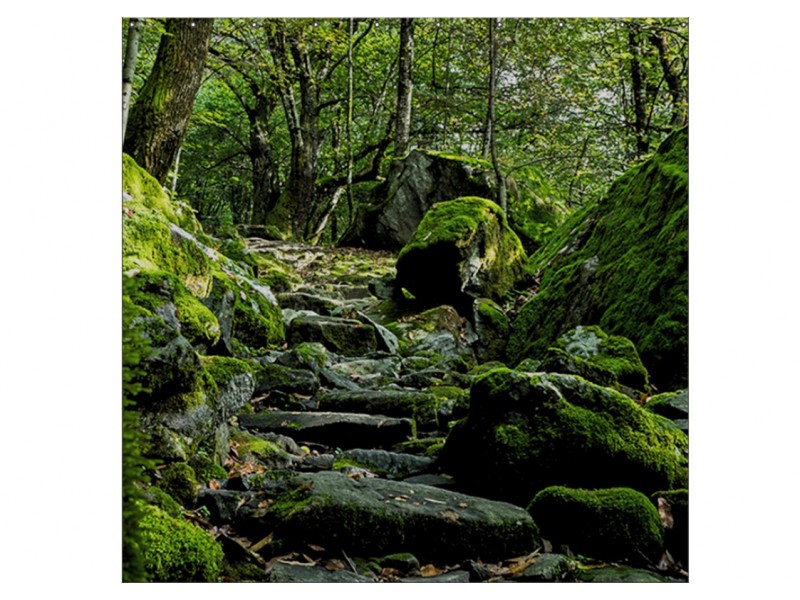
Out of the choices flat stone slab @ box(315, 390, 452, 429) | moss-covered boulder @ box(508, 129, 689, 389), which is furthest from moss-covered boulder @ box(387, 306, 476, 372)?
flat stone slab @ box(315, 390, 452, 429)

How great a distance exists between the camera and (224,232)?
32.4 ft

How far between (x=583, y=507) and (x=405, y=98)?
240 inches

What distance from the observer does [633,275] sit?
5.39m

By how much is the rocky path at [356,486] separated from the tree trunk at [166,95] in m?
1.87

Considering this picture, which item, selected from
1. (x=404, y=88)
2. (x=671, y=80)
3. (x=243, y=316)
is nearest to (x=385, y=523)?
(x=243, y=316)

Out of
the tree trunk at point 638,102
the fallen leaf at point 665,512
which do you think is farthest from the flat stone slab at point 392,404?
the tree trunk at point 638,102

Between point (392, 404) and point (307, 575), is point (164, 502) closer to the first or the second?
point (307, 575)

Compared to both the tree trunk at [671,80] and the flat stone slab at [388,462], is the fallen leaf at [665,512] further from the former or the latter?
the tree trunk at [671,80]

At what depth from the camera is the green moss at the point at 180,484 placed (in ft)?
8.23

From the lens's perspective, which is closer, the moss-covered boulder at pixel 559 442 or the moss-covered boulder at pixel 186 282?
the moss-covered boulder at pixel 559 442

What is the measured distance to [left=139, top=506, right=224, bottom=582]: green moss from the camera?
2123 millimetres

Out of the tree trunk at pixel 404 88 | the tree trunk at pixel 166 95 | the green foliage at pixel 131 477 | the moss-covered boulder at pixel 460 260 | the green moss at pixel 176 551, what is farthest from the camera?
the moss-covered boulder at pixel 460 260
